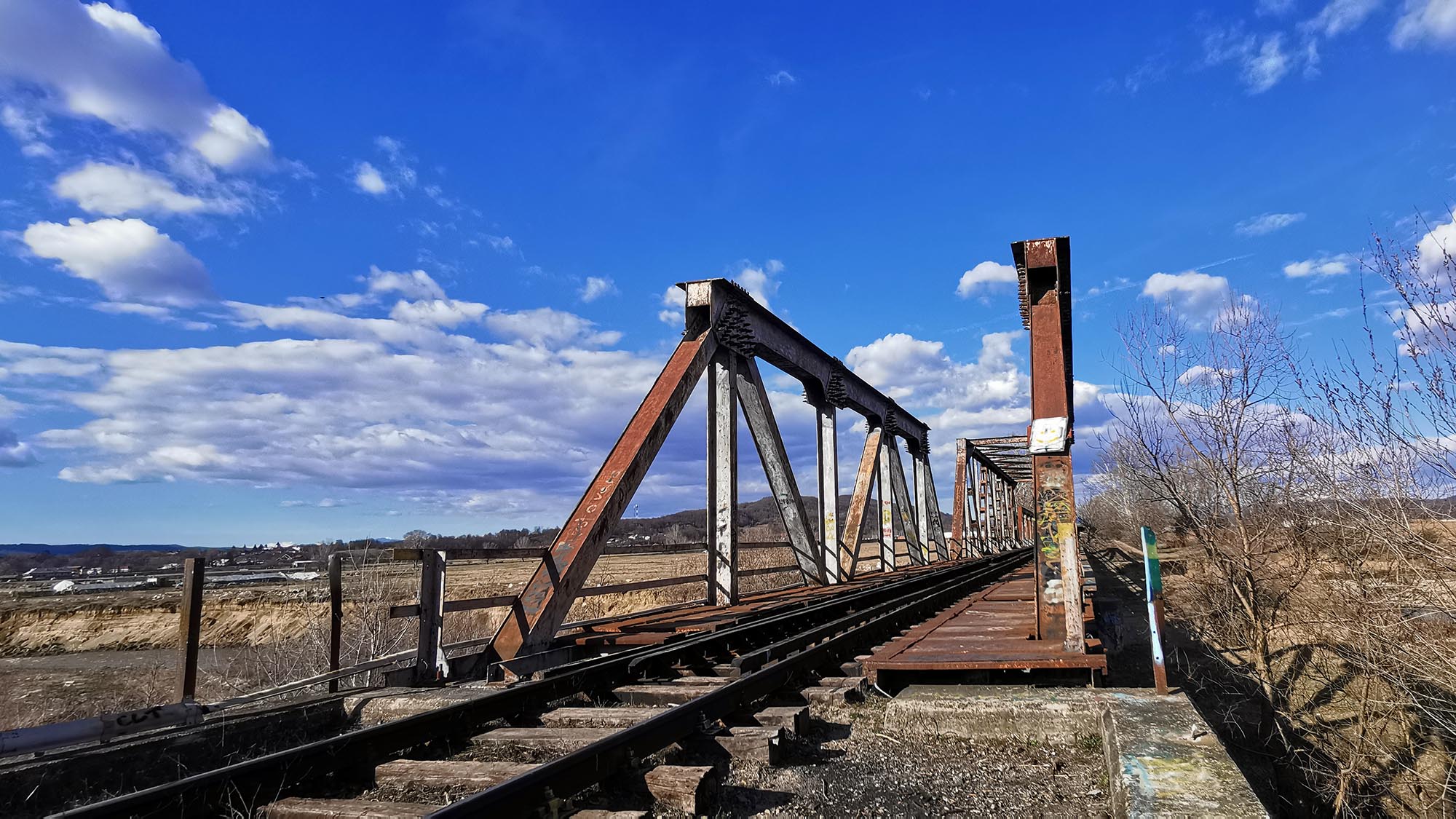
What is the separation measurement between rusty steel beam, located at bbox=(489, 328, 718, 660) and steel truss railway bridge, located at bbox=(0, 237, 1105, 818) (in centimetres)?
2

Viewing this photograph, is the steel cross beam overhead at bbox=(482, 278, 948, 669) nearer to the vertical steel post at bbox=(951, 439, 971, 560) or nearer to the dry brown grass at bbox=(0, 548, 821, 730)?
the dry brown grass at bbox=(0, 548, 821, 730)

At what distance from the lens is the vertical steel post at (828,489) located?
14.7 metres

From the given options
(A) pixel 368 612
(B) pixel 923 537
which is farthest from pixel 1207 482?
(B) pixel 923 537

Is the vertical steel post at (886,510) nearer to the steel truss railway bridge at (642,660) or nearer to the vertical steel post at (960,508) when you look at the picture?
the steel truss railway bridge at (642,660)

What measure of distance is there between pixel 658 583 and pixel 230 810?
5.51 m

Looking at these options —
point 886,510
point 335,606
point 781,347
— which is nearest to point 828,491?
point 781,347

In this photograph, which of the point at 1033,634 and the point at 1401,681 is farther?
the point at 1033,634

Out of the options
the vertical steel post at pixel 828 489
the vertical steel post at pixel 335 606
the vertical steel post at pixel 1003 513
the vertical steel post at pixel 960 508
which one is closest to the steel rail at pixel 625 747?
the vertical steel post at pixel 335 606

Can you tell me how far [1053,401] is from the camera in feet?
19.6

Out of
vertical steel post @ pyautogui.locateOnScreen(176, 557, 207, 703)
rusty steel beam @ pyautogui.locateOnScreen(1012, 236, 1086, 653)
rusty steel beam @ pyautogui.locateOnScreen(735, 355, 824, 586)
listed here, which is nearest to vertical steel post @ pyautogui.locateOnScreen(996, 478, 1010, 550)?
rusty steel beam @ pyautogui.locateOnScreen(735, 355, 824, 586)

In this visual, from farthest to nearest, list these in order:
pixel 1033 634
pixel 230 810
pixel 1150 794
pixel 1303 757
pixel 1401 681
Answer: pixel 1303 757 → pixel 1033 634 → pixel 1401 681 → pixel 230 810 → pixel 1150 794

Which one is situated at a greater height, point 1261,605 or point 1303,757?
point 1261,605

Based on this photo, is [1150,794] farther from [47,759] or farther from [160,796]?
[47,759]

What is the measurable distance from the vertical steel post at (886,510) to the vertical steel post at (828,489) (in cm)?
347
